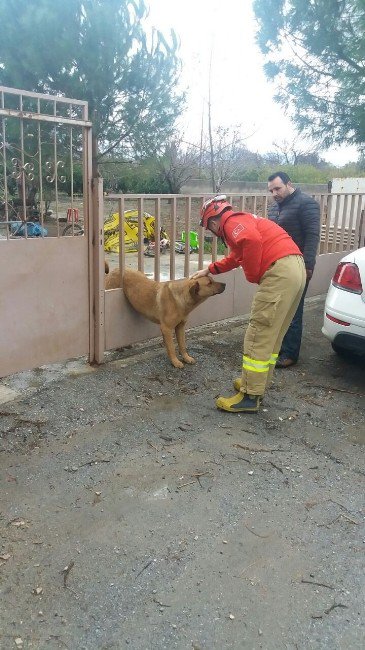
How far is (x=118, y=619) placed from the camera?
1998 mm

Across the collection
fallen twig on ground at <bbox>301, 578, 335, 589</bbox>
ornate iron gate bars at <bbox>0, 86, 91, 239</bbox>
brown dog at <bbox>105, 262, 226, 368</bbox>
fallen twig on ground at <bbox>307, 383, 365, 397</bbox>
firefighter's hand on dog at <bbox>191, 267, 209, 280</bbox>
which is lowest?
fallen twig on ground at <bbox>301, 578, 335, 589</bbox>

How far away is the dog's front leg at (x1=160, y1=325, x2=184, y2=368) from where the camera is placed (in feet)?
A: 15.4

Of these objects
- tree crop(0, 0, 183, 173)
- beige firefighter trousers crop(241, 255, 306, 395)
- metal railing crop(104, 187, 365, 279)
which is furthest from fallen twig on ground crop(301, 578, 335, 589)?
tree crop(0, 0, 183, 173)

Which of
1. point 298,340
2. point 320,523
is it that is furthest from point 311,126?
point 320,523

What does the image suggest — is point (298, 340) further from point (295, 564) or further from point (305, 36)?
point (305, 36)

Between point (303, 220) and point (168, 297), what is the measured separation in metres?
1.46

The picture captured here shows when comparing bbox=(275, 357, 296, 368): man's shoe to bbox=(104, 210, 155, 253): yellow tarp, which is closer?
bbox=(275, 357, 296, 368): man's shoe

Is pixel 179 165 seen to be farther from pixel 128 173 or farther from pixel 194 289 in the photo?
pixel 194 289

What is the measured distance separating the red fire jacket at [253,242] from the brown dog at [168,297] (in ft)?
2.26

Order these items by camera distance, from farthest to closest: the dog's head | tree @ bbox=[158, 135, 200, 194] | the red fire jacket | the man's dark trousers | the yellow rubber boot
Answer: tree @ bbox=[158, 135, 200, 194]
the man's dark trousers
the dog's head
the yellow rubber boot
the red fire jacket

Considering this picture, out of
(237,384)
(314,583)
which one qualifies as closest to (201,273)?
(237,384)

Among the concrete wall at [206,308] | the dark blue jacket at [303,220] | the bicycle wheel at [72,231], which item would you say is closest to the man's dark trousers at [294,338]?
the dark blue jacket at [303,220]

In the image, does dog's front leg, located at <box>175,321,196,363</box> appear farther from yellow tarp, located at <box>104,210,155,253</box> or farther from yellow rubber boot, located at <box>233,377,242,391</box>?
yellow tarp, located at <box>104,210,155,253</box>

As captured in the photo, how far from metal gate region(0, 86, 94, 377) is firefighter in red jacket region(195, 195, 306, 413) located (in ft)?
4.14
